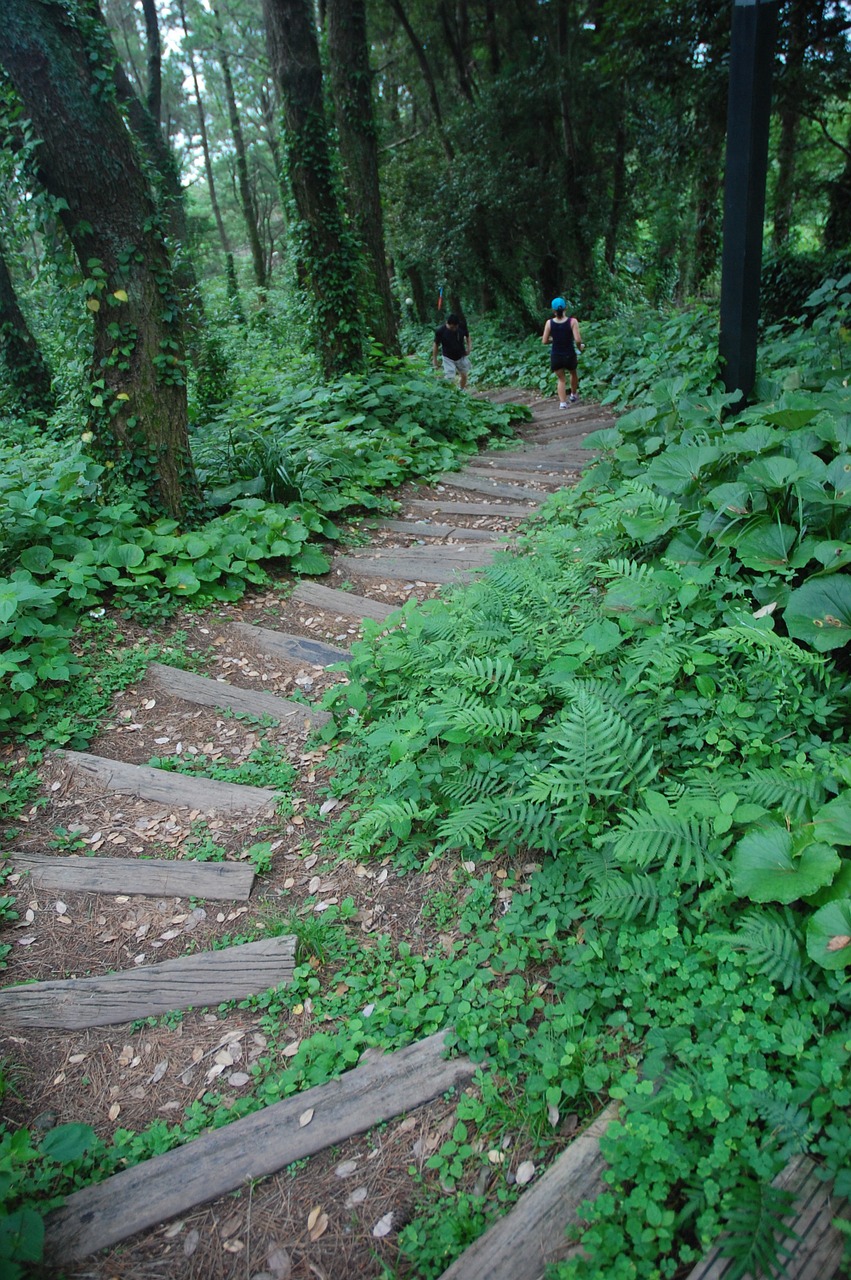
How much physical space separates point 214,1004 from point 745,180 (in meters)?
5.96

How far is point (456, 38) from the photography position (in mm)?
17953

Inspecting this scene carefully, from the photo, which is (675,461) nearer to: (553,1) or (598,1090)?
(598,1090)

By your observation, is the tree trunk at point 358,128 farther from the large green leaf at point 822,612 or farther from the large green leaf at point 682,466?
the large green leaf at point 822,612

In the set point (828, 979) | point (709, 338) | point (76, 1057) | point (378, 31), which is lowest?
point (76, 1057)

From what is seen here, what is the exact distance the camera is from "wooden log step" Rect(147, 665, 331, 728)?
398 cm

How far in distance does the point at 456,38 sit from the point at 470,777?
21730mm

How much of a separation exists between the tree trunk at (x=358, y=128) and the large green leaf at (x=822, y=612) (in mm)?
8013

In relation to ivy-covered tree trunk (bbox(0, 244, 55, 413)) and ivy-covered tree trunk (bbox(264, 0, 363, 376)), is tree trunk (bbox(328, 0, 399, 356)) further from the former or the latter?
ivy-covered tree trunk (bbox(0, 244, 55, 413))

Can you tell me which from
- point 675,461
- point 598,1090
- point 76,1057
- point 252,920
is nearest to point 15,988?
point 76,1057

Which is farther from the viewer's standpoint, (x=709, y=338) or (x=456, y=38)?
(x=456, y=38)

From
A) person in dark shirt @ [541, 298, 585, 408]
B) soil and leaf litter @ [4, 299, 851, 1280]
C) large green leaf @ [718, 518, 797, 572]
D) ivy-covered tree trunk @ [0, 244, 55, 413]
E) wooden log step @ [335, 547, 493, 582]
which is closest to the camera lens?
soil and leaf litter @ [4, 299, 851, 1280]

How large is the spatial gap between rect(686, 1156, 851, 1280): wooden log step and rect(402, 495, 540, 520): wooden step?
5.33m

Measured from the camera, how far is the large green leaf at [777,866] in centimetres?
187

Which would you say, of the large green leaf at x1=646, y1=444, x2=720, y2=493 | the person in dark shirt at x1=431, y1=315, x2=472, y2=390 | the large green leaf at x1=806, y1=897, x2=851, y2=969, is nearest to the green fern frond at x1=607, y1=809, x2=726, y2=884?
the large green leaf at x1=806, y1=897, x2=851, y2=969
